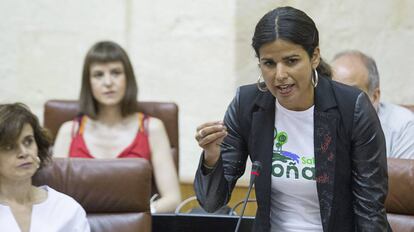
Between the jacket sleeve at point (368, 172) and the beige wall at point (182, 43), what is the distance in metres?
1.89

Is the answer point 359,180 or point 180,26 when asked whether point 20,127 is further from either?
point 180,26

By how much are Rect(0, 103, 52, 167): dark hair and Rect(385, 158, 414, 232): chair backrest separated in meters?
1.06

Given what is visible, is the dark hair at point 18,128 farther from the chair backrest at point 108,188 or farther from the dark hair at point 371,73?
the dark hair at point 371,73

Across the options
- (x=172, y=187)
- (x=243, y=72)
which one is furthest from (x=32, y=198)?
(x=243, y=72)

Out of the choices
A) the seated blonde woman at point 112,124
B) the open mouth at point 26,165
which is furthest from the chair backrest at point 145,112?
the open mouth at point 26,165

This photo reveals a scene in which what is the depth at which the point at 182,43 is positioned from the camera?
12.0 feet

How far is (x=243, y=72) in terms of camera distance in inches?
140

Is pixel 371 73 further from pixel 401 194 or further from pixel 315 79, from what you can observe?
pixel 315 79

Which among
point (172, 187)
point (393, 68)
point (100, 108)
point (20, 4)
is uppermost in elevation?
point (20, 4)

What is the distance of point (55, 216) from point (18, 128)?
30 cm

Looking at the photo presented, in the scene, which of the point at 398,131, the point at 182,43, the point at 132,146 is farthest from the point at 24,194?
the point at 182,43

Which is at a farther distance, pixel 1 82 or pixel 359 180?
pixel 1 82

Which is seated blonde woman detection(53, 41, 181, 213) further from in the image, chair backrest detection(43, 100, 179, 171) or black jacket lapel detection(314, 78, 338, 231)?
black jacket lapel detection(314, 78, 338, 231)

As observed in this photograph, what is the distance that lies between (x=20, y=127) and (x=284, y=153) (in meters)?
0.94
